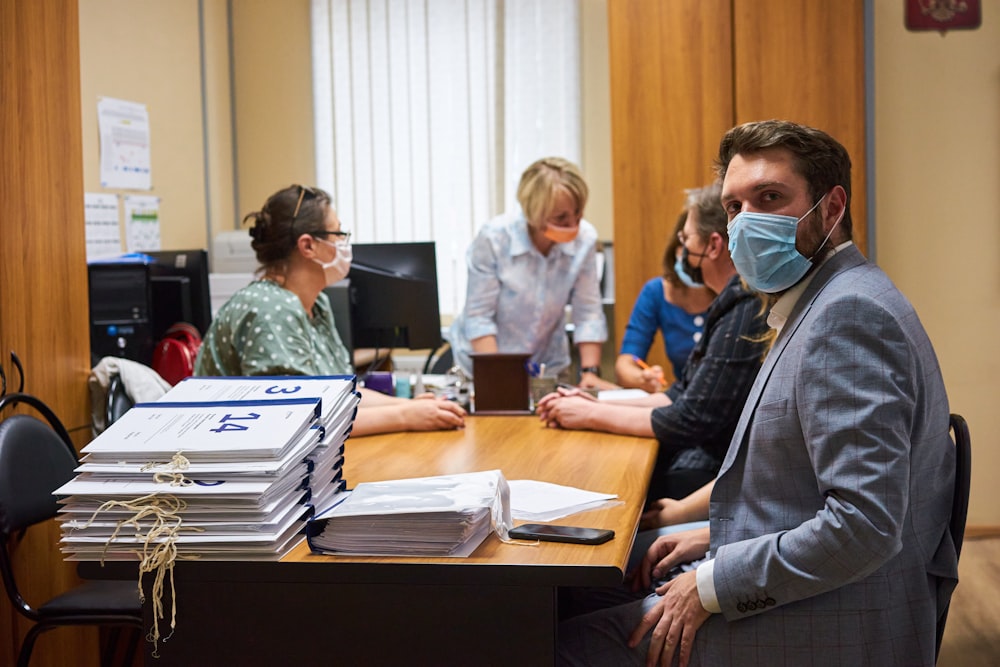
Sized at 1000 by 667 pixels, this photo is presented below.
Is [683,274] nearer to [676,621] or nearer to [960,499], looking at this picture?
[960,499]

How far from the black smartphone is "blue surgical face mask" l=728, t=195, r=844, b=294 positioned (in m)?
0.46

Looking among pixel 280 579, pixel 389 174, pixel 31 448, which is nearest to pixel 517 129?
pixel 389 174

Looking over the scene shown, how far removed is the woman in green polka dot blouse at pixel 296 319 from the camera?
240 cm

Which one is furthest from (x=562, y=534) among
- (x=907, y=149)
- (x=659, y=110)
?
(x=907, y=149)

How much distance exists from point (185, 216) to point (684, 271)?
3.35 m

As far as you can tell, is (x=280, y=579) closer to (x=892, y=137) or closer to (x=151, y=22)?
(x=892, y=137)

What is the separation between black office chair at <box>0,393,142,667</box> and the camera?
200cm

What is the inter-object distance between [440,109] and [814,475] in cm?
450

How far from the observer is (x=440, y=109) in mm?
5539

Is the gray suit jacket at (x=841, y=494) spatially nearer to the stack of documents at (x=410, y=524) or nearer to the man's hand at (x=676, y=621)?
the man's hand at (x=676, y=621)

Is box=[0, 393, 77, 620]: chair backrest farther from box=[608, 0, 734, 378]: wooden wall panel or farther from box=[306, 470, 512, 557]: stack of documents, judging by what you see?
box=[608, 0, 734, 378]: wooden wall panel

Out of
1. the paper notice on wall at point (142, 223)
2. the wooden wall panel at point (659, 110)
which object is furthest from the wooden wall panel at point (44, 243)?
the paper notice on wall at point (142, 223)

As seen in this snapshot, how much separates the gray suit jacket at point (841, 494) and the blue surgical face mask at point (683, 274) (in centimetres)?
118

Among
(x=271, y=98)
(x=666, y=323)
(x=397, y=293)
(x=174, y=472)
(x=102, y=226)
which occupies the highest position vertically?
(x=271, y=98)
